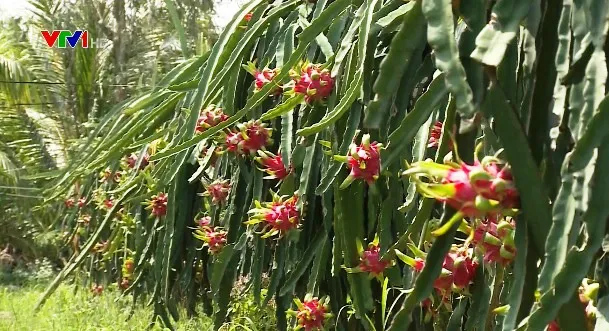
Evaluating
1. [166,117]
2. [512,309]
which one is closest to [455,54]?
[512,309]

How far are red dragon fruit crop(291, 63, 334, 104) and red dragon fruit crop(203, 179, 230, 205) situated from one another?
0.61 metres

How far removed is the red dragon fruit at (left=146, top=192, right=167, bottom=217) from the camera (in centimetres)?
229

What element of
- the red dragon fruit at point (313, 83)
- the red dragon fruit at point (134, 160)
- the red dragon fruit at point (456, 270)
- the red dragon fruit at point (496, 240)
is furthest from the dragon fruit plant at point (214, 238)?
the red dragon fruit at point (496, 240)

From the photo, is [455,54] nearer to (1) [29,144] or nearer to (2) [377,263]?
(2) [377,263]

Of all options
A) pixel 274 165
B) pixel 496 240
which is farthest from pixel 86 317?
pixel 496 240

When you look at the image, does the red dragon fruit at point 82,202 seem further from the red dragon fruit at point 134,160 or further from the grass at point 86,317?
the red dragon fruit at point 134,160

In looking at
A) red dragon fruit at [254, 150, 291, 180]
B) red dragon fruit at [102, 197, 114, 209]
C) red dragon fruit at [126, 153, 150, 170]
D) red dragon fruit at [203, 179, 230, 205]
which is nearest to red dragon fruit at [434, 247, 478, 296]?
red dragon fruit at [254, 150, 291, 180]

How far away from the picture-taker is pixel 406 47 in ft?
2.78

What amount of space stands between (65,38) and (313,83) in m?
7.33

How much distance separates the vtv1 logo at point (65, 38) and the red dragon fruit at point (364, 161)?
7572 millimetres

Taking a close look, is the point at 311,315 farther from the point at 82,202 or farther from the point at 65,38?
the point at 65,38

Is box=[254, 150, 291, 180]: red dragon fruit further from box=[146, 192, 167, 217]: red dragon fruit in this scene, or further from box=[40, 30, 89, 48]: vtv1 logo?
box=[40, 30, 89, 48]: vtv1 logo

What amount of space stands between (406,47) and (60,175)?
2.34m

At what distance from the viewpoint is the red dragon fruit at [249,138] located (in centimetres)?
175
